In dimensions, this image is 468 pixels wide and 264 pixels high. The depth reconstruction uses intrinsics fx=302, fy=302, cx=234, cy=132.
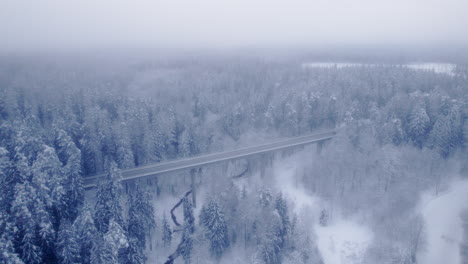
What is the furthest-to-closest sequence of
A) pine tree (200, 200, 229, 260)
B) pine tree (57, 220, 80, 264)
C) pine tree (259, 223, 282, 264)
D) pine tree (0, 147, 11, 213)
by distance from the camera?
pine tree (200, 200, 229, 260) → pine tree (259, 223, 282, 264) → pine tree (0, 147, 11, 213) → pine tree (57, 220, 80, 264)

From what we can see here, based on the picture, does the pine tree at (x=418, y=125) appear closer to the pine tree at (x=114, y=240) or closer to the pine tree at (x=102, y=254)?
the pine tree at (x=114, y=240)

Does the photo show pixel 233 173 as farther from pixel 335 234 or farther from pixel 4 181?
pixel 4 181

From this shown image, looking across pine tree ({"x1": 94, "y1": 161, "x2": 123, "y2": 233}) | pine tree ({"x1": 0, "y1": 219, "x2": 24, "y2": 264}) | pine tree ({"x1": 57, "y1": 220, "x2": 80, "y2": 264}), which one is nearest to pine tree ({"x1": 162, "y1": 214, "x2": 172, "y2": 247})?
pine tree ({"x1": 94, "y1": 161, "x2": 123, "y2": 233})

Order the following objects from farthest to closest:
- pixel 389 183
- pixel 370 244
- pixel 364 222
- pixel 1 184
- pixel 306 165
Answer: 1. pixel 306 165
2. pixel 389 183
3. pixel 364 222
4. pixel 370 244
5. pixel 1 184

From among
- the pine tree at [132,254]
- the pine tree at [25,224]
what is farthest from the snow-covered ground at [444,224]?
the pine tree at [25,224]

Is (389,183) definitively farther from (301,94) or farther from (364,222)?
(301,94)

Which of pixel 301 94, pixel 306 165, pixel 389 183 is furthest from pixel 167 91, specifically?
pixel 389 183

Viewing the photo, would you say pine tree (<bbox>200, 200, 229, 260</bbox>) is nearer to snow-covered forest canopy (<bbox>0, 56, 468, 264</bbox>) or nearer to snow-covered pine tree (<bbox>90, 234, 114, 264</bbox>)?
snow-covered forest canopy (<bbox>0, 56, 468, 264</bbox>)
